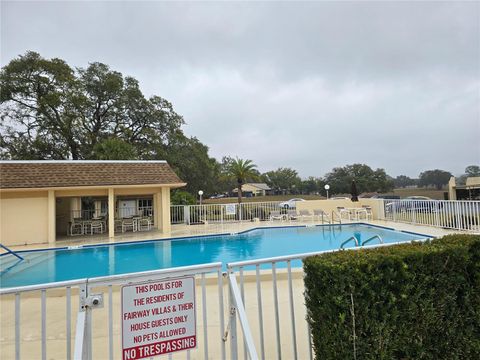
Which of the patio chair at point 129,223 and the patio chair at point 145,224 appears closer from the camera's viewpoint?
the patio chair at point 129,223

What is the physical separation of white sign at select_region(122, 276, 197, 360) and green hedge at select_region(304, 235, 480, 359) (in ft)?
3.28

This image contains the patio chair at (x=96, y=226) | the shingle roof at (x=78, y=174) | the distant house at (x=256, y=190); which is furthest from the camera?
the distant house at (x=256, y=190)

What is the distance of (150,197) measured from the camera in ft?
60.6

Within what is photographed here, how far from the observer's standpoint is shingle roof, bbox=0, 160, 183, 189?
12828 mm

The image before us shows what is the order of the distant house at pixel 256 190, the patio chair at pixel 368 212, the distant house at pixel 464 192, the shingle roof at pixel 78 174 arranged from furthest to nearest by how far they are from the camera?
the distant house at pixel 256 190
the distant house at pixel 464 192
the patio chair at pixel 368 212
the shingle roof at pixel 78 174

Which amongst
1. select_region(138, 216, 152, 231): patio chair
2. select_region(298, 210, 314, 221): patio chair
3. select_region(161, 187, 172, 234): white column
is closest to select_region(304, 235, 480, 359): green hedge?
select_region(161, 187, 172, 234): white column

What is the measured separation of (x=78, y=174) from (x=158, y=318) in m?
14.1

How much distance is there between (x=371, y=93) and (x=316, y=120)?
25.0 feet

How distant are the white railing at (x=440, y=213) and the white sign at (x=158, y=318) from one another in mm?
11728

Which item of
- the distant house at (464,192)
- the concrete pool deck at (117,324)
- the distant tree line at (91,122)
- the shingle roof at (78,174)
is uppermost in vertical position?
the distant tree line at (91,122)

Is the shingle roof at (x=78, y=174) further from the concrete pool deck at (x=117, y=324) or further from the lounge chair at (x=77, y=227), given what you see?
the concrete pool deck at (x=117, y=324)

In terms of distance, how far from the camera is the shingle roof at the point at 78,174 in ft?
42.1

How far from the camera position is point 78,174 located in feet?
45.4

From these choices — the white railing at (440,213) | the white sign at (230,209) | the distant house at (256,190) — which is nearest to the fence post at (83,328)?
the white railing at (440,213)
